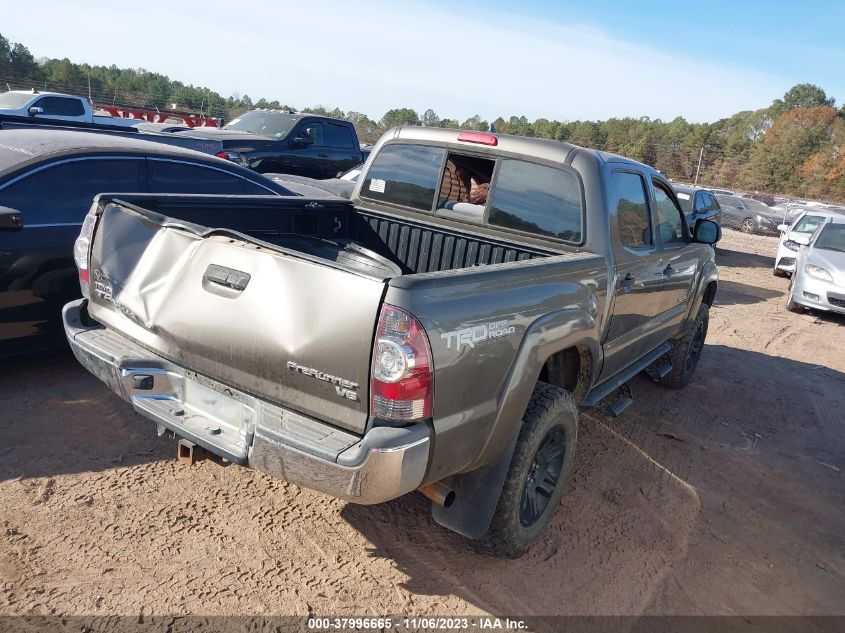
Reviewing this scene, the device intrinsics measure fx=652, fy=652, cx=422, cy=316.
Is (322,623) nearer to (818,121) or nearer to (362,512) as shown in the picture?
(362,512)

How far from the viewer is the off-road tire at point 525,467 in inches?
118

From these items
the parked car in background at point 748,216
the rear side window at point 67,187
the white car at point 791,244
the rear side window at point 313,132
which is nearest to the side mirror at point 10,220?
the rear side window at point 67,187

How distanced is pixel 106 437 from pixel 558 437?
2634 millimetres

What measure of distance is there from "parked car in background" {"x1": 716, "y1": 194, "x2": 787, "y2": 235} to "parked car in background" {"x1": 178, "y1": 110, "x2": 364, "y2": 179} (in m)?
17.4

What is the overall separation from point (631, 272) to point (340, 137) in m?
10.5

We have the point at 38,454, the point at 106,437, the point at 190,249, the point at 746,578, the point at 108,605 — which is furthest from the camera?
the point at 106,437

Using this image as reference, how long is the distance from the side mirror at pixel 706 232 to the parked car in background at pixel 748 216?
22165mm

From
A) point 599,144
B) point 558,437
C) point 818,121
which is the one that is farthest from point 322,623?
point 818,121

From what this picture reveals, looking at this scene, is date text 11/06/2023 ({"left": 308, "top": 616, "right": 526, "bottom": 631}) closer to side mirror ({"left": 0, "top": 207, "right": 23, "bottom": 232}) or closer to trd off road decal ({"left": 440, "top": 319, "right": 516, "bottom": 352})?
trd off road decal ({"left": 440, "top": 319, "right": 516, "bottom": 352})

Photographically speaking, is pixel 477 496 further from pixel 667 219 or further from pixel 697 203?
pixel 697 203

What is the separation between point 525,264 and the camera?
114 inches

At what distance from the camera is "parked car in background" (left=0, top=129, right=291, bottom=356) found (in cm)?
419

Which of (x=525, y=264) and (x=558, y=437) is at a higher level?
(x=525, y=264)

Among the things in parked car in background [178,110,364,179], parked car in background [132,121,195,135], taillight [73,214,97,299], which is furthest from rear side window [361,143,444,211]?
parked car in background [132,121,195,135]
